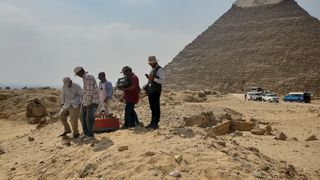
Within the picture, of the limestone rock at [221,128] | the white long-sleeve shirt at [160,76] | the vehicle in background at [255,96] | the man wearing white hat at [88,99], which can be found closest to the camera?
the white long-sleeve shirt at [160,76]

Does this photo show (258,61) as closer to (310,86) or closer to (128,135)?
(310,86)

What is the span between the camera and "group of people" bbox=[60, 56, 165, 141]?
9.14 m

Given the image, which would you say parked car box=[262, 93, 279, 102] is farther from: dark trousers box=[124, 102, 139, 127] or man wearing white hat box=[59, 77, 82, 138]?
man wearing white hat box=[59, 77, 82, 138]

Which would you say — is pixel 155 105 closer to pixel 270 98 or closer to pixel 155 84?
pixel 155 84

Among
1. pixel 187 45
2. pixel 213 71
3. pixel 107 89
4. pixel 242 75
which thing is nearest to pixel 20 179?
pixel 107 89

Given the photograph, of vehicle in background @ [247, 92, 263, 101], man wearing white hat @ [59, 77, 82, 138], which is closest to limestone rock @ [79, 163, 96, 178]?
man wearing white hat @ [59, 77, 82, 138]

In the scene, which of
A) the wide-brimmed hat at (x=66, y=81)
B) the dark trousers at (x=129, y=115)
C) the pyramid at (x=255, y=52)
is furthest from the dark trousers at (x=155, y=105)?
the pyramid at (x=255, y=52)

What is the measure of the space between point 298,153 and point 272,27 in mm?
137747

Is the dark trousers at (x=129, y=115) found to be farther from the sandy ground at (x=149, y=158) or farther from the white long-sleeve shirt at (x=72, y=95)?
the white long-sleeve shirt at (x=72, y=95)

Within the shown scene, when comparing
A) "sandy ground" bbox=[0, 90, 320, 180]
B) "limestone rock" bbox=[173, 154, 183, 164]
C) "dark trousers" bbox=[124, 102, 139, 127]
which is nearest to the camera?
"sandy ground" bbox=[0, 90, 320, 180]

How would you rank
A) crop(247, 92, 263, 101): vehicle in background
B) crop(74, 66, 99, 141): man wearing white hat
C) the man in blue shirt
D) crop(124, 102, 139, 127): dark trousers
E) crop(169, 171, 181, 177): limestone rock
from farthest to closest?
crop(247, 92, 263, 101): vehicle in background, the man in blue shirt, crop(124, 102, 139, 127): dark trousers, crop(74, 66, 99, 141): man wearing white hat, crop(169, 171, 181, 177): limestone rock

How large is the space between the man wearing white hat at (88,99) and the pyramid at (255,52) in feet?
294

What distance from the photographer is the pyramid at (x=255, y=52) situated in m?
112

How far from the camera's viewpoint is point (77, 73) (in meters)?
9.36
